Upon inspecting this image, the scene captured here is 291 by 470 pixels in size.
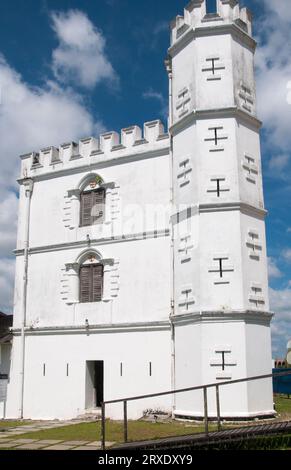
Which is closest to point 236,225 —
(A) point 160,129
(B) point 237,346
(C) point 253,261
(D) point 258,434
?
(C) point 253,261

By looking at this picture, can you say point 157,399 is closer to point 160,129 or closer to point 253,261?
point 253,261

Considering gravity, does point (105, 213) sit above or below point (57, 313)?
above

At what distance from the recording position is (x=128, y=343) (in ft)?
61.0

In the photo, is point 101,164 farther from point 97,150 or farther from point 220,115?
point 220,115

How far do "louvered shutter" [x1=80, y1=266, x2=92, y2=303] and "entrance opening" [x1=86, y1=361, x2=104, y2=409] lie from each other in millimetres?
2406

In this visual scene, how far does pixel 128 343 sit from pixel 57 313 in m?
3.54

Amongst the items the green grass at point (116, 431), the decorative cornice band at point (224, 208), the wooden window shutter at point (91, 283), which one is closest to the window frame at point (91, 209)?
the wooden window shutter at point (91, 283)

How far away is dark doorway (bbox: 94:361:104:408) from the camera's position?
65.2 ft

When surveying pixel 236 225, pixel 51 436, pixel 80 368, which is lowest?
pixel 51 436

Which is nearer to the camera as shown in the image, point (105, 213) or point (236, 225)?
point (236, 225)

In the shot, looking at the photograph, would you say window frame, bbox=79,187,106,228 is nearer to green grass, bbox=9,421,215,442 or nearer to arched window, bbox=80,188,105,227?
arched window, bbox=80,188,105,227

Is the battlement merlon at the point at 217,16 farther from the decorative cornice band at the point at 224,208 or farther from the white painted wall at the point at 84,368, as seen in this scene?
the white painted wall at the point at 84,368

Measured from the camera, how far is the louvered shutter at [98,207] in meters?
20.5

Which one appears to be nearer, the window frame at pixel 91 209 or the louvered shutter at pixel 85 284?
the louvered shutter at pixel 85 284
